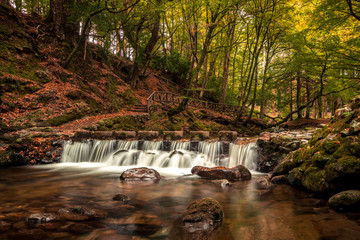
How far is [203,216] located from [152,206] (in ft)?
4.84

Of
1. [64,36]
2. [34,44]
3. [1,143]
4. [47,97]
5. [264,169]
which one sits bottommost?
[264,169]

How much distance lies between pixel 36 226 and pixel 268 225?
3.60 meters

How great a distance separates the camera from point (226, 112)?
2217 cm

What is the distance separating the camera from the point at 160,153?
397 inches

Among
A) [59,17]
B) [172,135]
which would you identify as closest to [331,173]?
[172,135]

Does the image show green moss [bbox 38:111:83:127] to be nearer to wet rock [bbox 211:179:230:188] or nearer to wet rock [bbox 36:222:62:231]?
wet rock [bbox 36:222:62:231]

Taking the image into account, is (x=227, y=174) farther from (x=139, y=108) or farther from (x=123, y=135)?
(x=139, y=108)

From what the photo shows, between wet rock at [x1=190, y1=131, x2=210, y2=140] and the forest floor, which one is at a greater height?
the forest floor

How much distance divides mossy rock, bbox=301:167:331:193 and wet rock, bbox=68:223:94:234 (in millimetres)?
4674

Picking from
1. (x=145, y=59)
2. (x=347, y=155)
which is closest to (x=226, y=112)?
(x=145, y=59)

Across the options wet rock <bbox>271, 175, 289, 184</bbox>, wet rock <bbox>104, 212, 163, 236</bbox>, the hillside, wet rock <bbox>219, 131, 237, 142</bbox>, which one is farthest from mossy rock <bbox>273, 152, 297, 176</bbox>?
the hillside

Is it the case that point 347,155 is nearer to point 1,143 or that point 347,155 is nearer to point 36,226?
point 36,226

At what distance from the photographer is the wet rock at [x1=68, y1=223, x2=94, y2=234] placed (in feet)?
9.85

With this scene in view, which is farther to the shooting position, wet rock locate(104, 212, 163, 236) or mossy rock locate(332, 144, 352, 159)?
mossy rock locate(332, 144, 352, 159)
